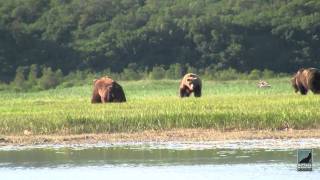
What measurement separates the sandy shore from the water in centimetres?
71

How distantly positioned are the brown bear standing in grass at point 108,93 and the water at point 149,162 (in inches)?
348

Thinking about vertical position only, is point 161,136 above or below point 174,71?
below

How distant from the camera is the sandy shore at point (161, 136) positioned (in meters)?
23.8

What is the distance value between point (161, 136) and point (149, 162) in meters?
3.67

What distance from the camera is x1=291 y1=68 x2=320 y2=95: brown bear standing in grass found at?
33.7 m

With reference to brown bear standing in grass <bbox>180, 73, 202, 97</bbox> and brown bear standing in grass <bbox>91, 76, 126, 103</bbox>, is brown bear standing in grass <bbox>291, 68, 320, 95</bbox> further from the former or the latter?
brown bear standing in grass <bbox>91, 76, 126, 103</bbox>

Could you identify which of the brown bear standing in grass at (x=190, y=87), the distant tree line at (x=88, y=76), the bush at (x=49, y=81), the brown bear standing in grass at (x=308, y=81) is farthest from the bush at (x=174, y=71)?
the brown bear standing in grass at (x=308, y=81)

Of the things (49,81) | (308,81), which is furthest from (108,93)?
(49,81)

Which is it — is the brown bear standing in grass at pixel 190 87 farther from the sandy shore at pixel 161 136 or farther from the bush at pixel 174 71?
the bush at pixel 174 71

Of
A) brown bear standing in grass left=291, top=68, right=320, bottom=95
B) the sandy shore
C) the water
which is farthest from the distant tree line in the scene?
the water

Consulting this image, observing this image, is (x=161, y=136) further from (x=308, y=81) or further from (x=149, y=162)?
(x=308, y=81)

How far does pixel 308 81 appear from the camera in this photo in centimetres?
3381

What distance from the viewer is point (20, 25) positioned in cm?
7531

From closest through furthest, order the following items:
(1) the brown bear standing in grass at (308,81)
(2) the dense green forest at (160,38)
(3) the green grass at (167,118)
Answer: (3) the green grass at (167,118) → (1) the brown bear standing in grass at (308,81) → (2) the dense green forest at (160,38)
